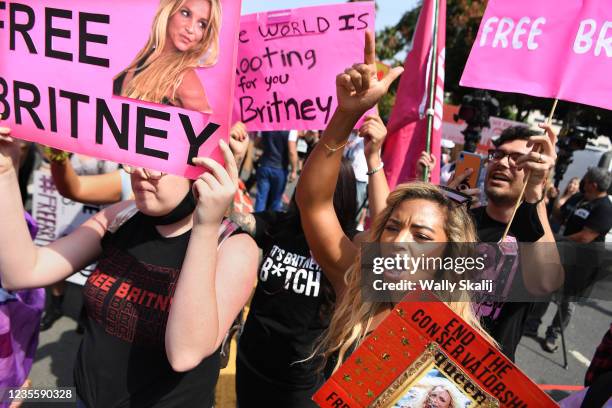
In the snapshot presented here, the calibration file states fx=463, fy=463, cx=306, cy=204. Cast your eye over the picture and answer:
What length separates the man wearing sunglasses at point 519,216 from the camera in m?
1.30

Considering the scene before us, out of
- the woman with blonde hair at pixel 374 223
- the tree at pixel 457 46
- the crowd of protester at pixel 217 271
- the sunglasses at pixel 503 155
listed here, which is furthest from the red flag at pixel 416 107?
the tree at pixel 457 46

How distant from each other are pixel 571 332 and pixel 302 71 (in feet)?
15.8

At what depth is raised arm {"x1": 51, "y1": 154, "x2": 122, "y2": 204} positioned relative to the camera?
2.13 meters

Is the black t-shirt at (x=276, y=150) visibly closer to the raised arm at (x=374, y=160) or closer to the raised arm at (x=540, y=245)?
the raised arm at (x=374, y=160)

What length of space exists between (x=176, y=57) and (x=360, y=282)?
905 mm

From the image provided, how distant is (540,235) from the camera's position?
6.07 ft

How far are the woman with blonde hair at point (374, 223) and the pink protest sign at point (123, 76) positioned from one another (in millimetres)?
347

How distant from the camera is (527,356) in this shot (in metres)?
4.64

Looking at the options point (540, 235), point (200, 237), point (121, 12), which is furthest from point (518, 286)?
point (121, 12)

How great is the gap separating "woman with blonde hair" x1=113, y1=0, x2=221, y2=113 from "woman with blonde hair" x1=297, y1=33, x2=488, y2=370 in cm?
41

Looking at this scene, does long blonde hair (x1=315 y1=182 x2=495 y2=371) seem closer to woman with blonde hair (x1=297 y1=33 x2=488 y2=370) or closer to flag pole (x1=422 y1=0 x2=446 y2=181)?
woman with blonde hair (x1=297 y1=33 x2=488 y2=370)

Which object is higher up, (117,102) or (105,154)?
(117,102)

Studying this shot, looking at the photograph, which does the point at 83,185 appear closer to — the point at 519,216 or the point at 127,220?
the point at 127,220

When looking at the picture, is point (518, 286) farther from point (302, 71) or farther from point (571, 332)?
point (571, 332)
